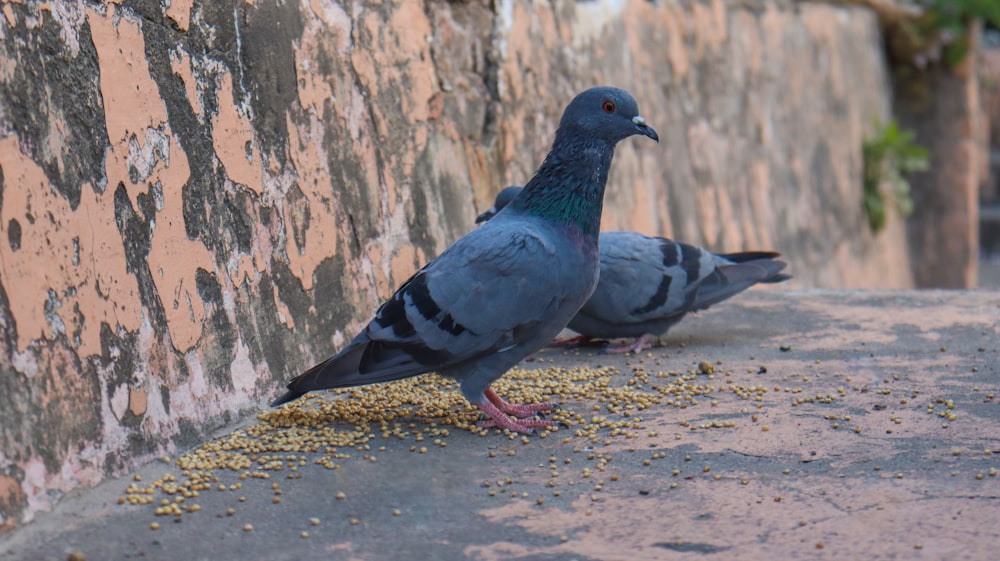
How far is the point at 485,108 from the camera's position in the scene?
18.5 feet

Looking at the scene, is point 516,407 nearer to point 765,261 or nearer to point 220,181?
point 220,181

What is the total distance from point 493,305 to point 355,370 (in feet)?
1.50

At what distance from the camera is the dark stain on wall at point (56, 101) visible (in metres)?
2.96

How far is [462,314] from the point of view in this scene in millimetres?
3531

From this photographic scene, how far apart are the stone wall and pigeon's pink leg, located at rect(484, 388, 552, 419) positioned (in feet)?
2.30

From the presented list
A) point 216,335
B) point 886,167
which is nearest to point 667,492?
point 216,335

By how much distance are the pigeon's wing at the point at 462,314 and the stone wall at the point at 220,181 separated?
46cm

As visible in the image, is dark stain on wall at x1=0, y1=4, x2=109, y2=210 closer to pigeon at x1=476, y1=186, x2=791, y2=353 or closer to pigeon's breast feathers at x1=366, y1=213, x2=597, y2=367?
pigeon's breast feathers at x1=366, y1=213, x2=597, y2=367

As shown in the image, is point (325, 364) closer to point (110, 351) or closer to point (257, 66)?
point (110, 351)

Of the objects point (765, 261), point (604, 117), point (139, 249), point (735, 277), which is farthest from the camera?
point (765, 261)

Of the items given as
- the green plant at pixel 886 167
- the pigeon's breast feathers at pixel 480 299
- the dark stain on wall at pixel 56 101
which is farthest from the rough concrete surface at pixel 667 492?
the green plant at pixel 886 167

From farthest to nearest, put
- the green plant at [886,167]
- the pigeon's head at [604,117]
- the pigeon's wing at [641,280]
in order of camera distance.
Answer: the green plant at [886,167], the pigeon's wing at [641,280], the pigeon's head at [604,117]

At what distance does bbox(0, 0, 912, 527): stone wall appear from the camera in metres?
2.96

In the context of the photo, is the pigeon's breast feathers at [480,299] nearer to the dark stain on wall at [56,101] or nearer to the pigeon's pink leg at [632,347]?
the dark stain on wall at [56,101]
